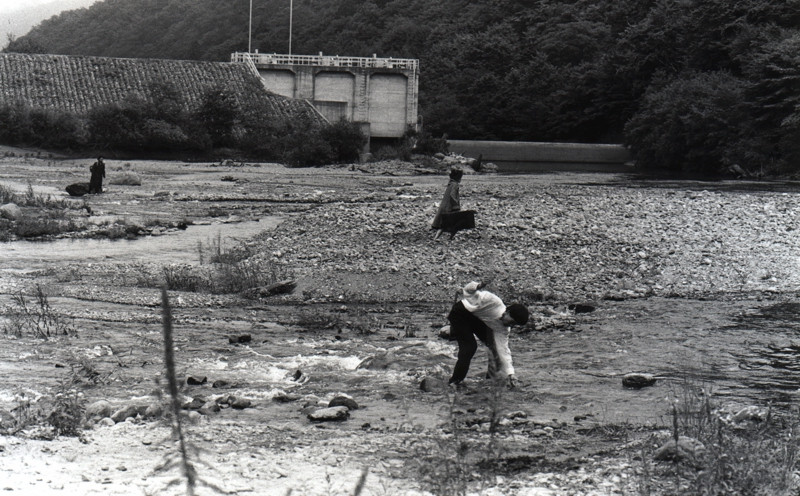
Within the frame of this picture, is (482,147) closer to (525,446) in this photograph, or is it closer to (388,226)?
(388,226)

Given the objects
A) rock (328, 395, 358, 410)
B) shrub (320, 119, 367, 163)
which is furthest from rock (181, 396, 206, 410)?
shrub (320, 119, 367, 163)

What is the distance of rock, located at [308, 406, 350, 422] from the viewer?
8.42m

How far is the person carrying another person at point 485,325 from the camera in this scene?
905 centimetres

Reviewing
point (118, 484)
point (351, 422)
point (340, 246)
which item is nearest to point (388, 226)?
point (340, 246)

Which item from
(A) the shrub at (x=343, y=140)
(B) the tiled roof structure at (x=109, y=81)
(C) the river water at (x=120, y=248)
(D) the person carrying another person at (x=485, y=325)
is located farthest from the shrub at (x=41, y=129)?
(D) the person carrying another person at (x=485, y=325)

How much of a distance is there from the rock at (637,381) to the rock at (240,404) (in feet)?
12.2

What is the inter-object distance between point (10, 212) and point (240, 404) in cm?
1597

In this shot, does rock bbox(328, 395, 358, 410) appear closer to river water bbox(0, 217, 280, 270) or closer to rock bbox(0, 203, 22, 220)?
river water bbox(0, 217, 280, 270)

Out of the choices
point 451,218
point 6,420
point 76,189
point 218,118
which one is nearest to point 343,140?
point 218,118

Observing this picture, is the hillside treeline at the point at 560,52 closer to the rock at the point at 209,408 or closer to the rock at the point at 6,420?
the rock at the point at 209,408

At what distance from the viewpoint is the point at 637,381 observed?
10.0 m

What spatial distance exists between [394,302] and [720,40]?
4599cm

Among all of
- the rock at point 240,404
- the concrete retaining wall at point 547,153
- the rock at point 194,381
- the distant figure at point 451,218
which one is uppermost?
the distant figure at point 451,218

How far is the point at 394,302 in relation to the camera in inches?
581
